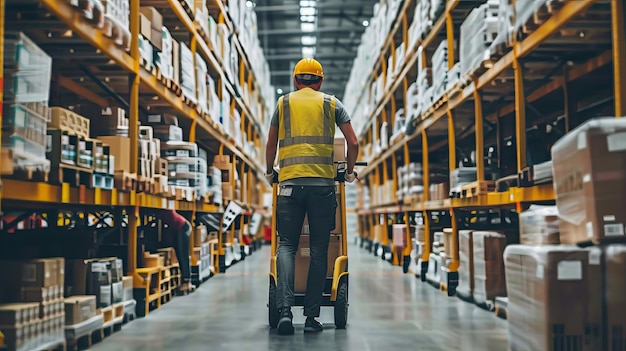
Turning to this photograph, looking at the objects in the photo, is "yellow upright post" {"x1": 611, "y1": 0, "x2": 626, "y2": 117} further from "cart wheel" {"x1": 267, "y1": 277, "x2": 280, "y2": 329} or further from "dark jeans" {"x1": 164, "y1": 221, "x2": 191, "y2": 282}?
"dark jeans" {"x1": 164, "y1": 221, "x2": 191, "y2": 282}

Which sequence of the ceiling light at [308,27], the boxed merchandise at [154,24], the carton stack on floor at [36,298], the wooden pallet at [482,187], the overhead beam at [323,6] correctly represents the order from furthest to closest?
the ceiling light at [308,27] → the overhead beam at [323,6] → the boxed merchandise at [154,24] → the wooden pallet at [482,187] → the carton stack on floor at [36,298]

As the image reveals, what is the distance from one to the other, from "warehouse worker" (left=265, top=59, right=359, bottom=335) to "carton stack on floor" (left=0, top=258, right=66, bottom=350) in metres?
1.45

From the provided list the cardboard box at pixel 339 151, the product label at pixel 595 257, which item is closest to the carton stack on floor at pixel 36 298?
the cardboard box at pixel 339 151

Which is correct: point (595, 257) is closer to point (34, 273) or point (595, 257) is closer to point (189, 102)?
point (34, 273)

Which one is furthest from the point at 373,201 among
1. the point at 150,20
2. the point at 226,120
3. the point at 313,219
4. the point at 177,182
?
the point at 313,219

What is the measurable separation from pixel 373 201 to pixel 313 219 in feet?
38.5

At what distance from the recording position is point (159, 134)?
7539mm

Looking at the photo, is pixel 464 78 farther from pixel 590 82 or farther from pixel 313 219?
pixel 313 219

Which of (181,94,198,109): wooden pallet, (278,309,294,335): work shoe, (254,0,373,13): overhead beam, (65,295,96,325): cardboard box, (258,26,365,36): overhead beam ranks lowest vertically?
(278,309,294,335): work shoe

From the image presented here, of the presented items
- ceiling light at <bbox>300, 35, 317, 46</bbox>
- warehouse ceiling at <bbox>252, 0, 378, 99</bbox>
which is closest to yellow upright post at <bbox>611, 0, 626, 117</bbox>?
warehouse ceiling at <bbox>252, 0, 378, 99</bbox>

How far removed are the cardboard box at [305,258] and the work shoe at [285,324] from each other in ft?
1.49

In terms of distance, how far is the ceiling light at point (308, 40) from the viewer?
2383 cm

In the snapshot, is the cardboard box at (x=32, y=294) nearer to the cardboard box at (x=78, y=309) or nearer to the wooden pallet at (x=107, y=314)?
the cardboard box at (x=78, y=309)

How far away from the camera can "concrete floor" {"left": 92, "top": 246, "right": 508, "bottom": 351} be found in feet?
13.3
